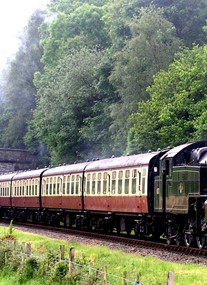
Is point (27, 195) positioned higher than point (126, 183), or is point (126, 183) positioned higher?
point (126, 183)

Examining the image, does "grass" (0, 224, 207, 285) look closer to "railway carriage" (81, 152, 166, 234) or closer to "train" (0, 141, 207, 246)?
"train" (0, 141, 207, 246)

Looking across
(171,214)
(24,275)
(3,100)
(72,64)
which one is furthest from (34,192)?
(3,100)

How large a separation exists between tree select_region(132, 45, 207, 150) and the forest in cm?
7

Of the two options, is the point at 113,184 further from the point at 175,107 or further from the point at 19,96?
the point at 19,96

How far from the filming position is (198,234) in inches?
833

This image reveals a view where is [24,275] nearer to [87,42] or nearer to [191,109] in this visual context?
[191,109]

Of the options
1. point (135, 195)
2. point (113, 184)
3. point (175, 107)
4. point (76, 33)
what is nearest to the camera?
point (135, 195)

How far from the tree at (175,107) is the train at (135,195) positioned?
28.0ft

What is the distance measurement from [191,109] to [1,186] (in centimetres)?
1619

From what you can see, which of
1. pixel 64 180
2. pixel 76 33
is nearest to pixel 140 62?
pixel 64 180

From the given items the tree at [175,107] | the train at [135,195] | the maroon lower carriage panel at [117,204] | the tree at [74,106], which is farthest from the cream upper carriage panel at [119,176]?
the tree at [74,106]

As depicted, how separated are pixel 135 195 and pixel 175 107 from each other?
762 inches

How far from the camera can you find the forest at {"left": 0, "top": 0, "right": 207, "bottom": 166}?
45312 millimetres

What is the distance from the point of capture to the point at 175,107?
44750 millimetres
